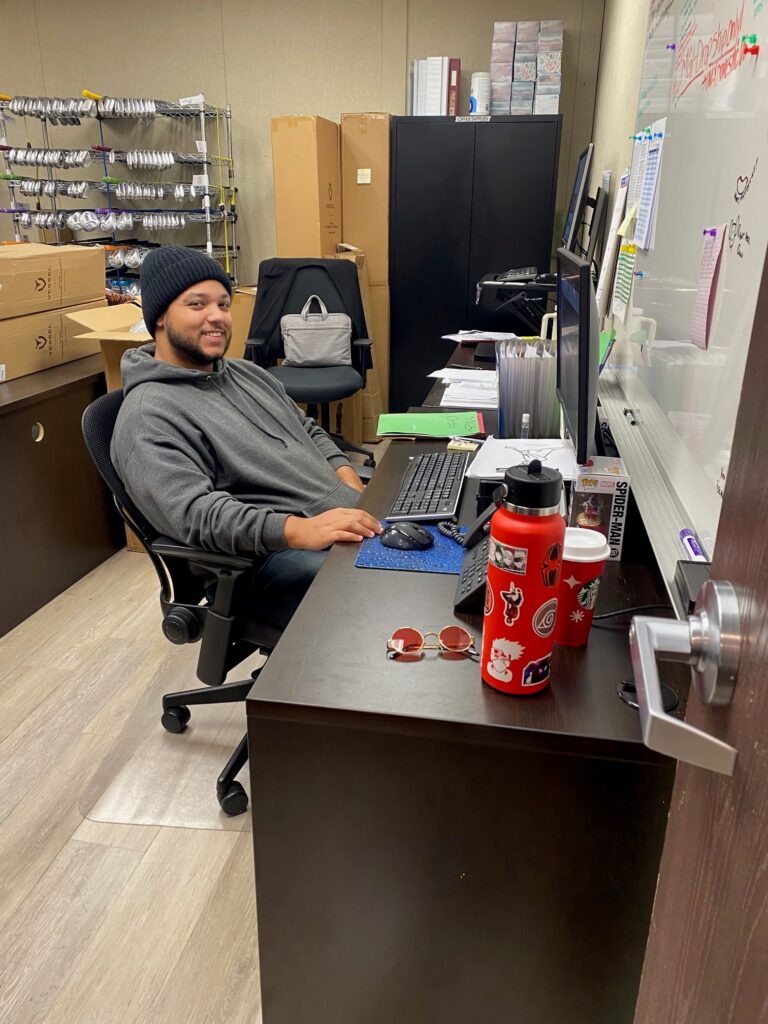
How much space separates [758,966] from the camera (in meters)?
0.39

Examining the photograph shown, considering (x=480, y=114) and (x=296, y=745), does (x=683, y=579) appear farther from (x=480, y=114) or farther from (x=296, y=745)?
(x=480, y=114)

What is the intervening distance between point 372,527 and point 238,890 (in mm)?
806

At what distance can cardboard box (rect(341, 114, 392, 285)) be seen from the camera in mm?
4215

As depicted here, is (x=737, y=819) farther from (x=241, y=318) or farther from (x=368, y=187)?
(x=368, y=187)

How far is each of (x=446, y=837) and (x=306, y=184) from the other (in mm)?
3973

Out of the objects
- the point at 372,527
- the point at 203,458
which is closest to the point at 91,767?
the point at 203,458

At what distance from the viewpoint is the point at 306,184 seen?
414 cm

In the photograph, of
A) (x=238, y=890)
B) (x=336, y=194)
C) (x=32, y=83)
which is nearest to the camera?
(x=238, y=890)

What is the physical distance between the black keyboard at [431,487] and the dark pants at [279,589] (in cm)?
23

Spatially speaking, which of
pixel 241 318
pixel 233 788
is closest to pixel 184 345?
pixel 233 788

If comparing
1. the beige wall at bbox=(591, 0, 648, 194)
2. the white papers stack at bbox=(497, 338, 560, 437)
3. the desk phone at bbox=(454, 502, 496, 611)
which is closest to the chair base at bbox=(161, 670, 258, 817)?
the desk phone at bbox=(454, 502, 496, 611)

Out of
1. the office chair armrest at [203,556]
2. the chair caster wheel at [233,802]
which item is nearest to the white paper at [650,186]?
the office chair armrest at [203,556]

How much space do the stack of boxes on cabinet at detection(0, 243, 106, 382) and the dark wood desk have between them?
2109mm

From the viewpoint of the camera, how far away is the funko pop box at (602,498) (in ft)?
3.78
